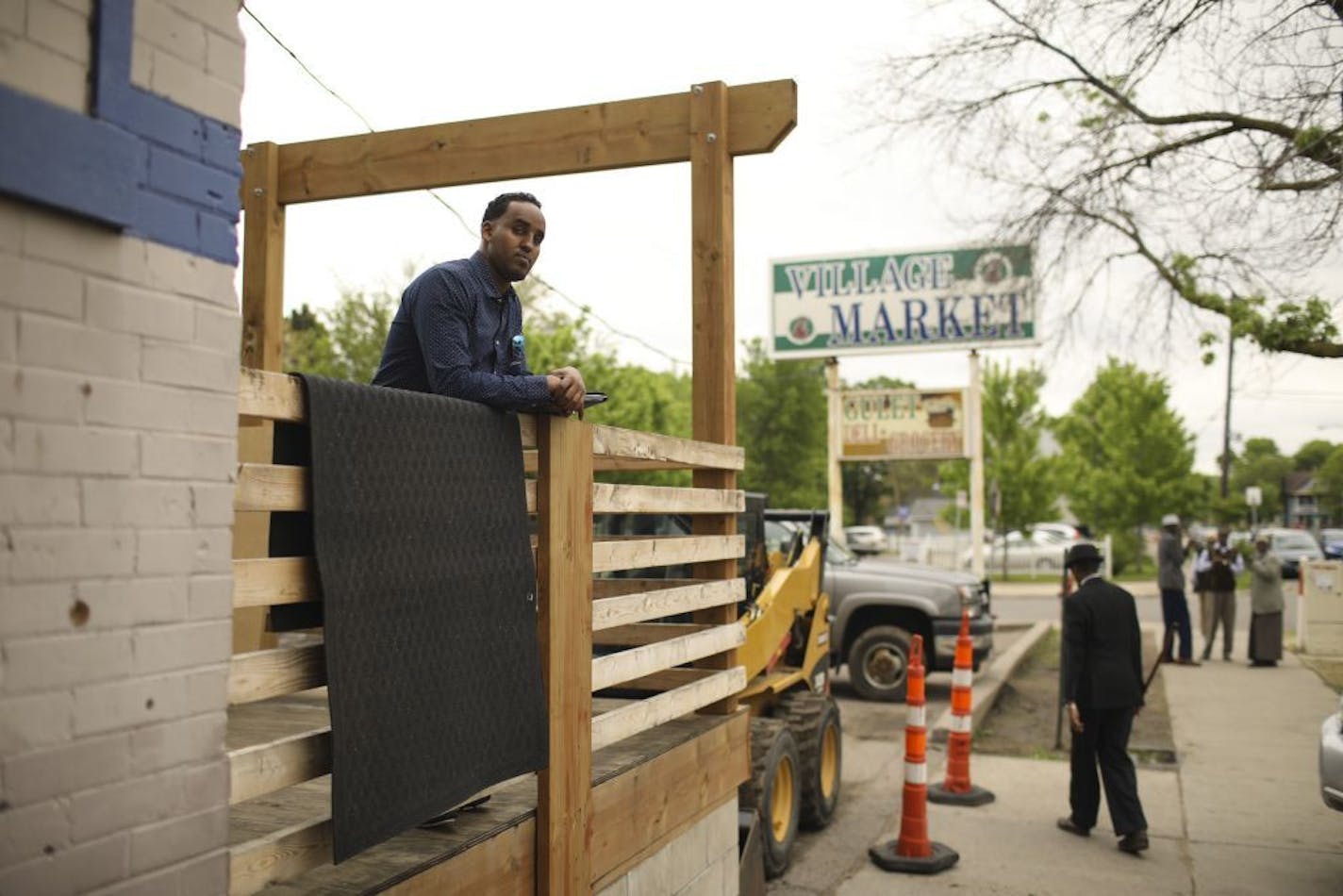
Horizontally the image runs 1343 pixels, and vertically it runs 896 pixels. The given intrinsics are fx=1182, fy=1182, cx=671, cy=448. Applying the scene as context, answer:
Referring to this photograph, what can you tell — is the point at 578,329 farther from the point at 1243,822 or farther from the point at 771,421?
the point at 771,421

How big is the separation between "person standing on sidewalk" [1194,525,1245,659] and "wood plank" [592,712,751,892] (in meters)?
12.7

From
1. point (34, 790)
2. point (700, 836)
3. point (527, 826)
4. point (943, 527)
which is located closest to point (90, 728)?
point (34, 790)

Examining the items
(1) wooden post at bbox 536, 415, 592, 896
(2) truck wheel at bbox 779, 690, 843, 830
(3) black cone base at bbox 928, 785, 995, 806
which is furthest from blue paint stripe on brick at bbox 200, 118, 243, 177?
(3) black cone base at bbox 928, 785, 995, 806

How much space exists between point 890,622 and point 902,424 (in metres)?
10.4

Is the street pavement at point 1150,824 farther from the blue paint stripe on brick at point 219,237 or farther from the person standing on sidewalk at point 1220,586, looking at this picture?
the blue paint stripe on brick at point 219,237

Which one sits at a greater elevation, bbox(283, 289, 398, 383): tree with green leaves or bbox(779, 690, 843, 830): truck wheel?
bbox(283, 289, 398, 383): tree with green leaves

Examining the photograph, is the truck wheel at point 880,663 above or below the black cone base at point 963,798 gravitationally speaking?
above

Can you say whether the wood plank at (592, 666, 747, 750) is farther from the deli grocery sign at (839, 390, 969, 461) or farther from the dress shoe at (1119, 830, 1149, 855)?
the deli grocery sign at (839, 390, 969, 461)

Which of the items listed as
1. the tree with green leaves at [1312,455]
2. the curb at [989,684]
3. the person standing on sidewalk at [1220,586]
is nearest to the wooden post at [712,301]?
the curb at [989,684]

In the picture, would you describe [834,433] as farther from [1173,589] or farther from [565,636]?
[565,636]

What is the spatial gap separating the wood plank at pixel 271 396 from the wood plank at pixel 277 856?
3.04ft

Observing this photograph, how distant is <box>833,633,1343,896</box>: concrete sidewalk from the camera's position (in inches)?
268

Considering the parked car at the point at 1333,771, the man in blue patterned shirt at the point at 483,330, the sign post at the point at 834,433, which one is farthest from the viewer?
the sign post at the point at 834,433

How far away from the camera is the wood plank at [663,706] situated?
4156mm
